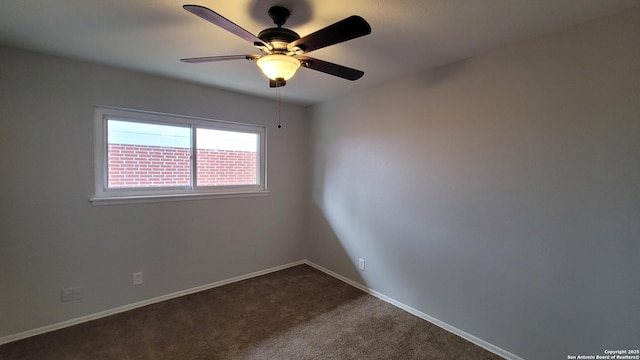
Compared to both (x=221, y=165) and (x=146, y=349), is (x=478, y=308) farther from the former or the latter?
(x=221, y=165)

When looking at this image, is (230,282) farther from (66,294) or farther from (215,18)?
(215,18)

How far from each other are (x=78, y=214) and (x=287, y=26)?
2.36 meters

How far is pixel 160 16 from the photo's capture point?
157 cm

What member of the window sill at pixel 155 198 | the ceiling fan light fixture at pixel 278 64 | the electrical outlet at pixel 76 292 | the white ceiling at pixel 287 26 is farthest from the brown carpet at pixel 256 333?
the white ceiling at pixel 287 26

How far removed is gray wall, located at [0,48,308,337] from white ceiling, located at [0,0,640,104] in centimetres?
26

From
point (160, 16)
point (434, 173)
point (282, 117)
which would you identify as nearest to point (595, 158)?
point (434, 173)

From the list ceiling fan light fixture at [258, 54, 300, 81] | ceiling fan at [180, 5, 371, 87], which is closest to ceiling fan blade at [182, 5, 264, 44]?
ceiling fan at [180, 5, 371, 87]

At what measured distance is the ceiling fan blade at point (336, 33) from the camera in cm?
111

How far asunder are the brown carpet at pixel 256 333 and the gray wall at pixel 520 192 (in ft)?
1.03

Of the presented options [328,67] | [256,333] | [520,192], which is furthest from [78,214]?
[520,192]

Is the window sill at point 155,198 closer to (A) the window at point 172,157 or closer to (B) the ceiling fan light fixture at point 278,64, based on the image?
(A) the window at point 172,157

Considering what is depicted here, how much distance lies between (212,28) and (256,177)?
2014 mm

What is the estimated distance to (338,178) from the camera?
333cm

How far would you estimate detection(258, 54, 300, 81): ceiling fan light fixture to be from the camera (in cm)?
145
